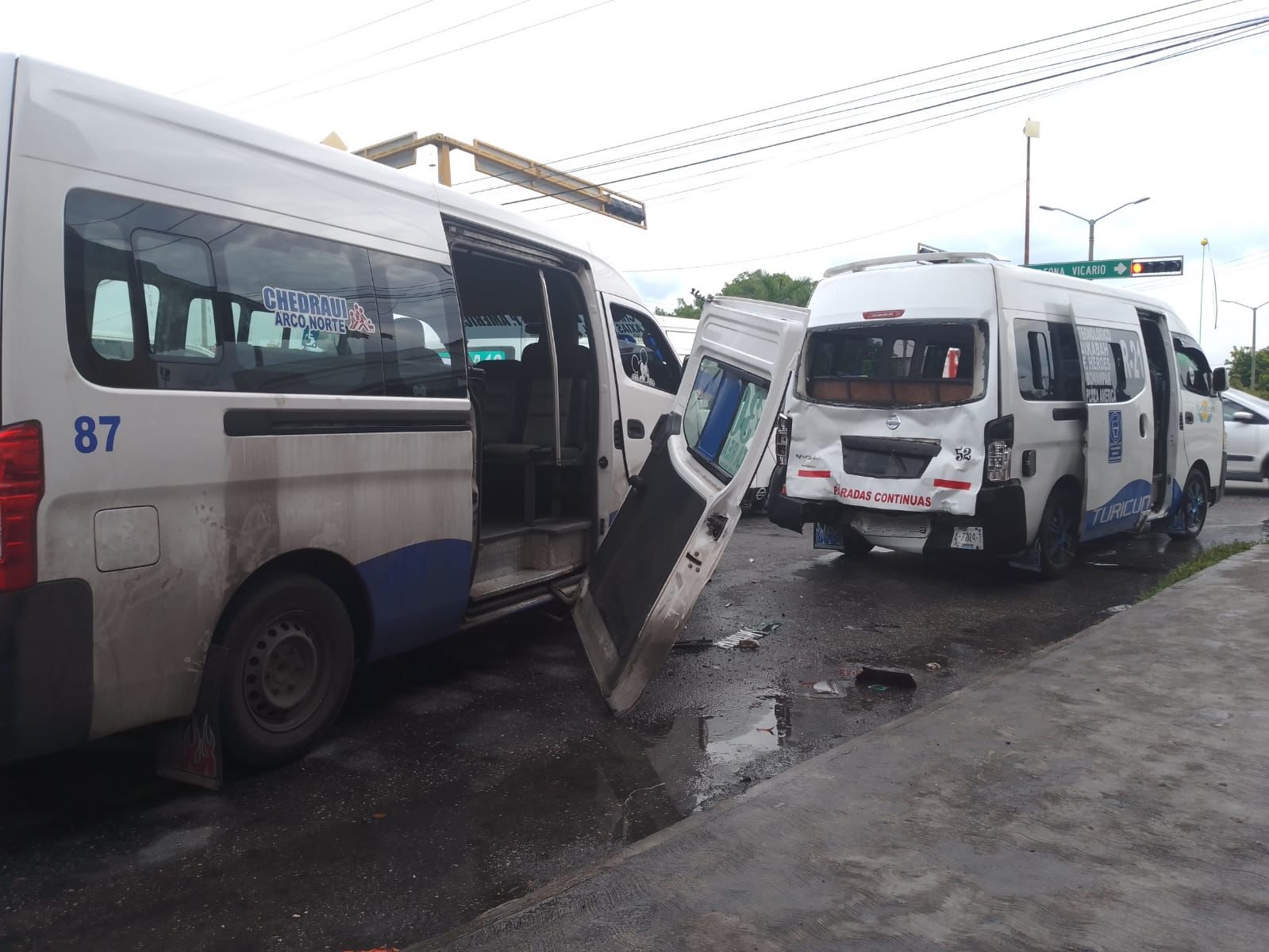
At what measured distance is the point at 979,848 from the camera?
10.6ft

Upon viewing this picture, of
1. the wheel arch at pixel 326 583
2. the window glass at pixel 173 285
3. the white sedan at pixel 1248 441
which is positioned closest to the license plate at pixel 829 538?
the wheel arch at pixel 326 583

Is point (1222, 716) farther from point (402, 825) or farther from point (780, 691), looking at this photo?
point (402, 825)

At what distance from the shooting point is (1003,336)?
7.38 metres

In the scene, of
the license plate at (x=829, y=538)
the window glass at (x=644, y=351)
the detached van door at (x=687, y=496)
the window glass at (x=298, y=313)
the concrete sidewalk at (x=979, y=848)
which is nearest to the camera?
the concrete sidewalk at (x=979, y=848)

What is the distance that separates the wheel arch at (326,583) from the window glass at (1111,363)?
636 cm

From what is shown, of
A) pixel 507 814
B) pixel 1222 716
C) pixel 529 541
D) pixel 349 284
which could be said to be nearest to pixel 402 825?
pixel 507 814

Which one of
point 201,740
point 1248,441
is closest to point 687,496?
point 201,740

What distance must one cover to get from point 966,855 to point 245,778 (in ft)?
9.23

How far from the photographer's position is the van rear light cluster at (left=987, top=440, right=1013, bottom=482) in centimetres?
729

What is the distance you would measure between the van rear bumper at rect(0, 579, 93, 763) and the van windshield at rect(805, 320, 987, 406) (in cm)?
598

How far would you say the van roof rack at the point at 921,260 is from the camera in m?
7.81

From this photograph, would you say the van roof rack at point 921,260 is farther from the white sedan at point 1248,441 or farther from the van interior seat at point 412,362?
the white sedan at point 1248,441

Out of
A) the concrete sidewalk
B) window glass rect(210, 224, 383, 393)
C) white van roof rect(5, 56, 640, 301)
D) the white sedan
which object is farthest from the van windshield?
the white sedan

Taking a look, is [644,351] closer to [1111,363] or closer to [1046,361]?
[1046,361]
